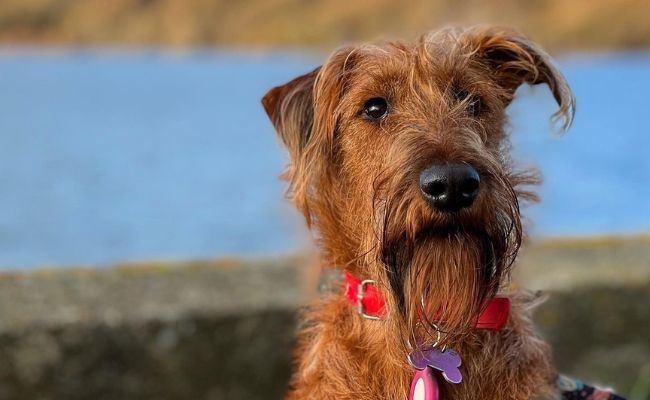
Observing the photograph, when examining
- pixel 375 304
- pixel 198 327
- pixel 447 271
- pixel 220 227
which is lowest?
pixel 220 227

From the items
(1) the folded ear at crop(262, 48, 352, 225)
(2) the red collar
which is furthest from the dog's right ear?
(2) the red collar

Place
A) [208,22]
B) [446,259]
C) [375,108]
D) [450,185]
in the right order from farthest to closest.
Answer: [208,22]
[375,108]
[446,259]
[450,185]

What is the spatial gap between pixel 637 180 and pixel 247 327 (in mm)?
5150

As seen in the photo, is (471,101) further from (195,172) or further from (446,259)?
(195,172)

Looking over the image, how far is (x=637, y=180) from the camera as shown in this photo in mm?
7367

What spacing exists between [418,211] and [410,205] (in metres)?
0.03

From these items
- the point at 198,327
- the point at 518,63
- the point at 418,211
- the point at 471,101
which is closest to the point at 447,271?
the point at 418,211

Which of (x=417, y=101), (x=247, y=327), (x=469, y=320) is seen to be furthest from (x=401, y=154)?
(x=247, y=327)

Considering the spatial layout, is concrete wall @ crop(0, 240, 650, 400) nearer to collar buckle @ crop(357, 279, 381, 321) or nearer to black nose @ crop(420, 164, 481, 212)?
collar buckle @ crop(357, 279, 381, 321)

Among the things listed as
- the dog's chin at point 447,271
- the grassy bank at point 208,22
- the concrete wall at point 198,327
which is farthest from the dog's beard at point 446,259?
the grassy bank at point 208,22

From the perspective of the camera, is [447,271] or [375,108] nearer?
[447,271]

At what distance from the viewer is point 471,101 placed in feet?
7.34

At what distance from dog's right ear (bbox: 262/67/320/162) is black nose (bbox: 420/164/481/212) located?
24.0 inches

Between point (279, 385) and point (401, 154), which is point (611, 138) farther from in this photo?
point (401, 154)
